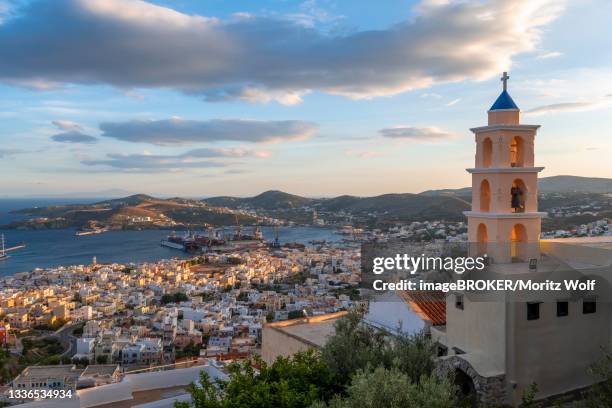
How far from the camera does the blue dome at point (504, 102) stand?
20.0 ft

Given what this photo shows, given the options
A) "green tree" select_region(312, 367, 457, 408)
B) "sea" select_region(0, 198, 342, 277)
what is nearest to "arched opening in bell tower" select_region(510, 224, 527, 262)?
"green tree" select_region(312, 367, 457, 408)

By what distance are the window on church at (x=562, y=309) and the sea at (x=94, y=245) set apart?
59.2 metres

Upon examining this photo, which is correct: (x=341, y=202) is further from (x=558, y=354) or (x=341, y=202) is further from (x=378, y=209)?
(x=558, y=354)

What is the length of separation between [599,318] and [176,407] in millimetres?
4772

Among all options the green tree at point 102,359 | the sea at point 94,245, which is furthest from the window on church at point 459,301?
the sea at point 94,245

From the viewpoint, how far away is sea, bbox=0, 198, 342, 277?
62094 millimetres

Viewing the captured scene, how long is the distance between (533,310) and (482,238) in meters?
1.26

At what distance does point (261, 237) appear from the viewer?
270 ft

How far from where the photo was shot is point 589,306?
225 inches

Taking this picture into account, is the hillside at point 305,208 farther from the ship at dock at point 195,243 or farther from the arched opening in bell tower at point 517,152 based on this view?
the arched opening in bell tower at point 517,152

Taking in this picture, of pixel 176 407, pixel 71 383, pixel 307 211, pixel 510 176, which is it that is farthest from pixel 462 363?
pixel 307 211

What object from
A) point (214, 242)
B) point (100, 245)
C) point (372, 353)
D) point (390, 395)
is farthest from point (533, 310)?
point (100, 245)

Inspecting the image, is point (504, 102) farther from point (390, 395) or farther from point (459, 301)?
point (390, 395)

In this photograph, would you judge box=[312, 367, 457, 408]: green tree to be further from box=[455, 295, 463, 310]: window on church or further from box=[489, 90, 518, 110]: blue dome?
box=[489, 90, 518, 110]: blue dome
